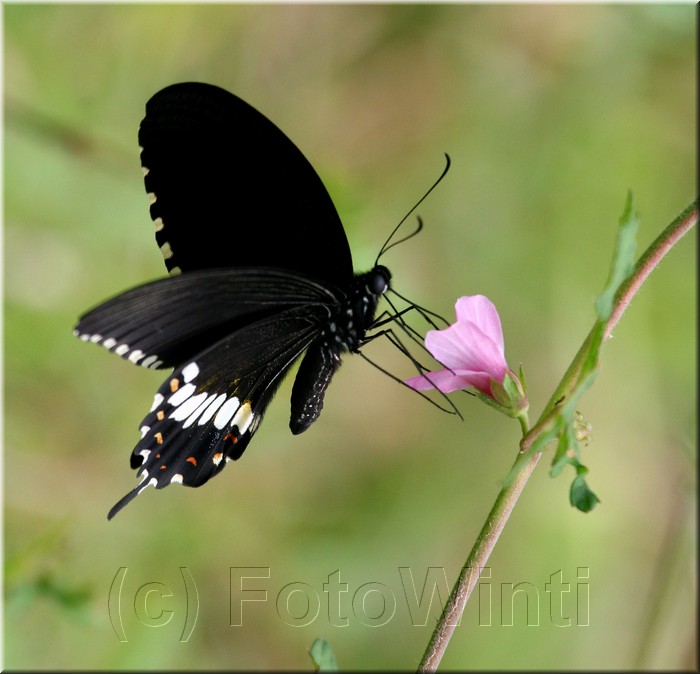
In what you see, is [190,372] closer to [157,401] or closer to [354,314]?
[157,401]

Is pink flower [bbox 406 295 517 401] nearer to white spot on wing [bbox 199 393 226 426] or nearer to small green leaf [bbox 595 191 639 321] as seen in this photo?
small green leaf [bbox 595 191 639 321]

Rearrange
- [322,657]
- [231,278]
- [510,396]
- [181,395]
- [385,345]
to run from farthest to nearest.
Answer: [385,345] < [181,395] < [231,278] < [510,396] < [322,657]

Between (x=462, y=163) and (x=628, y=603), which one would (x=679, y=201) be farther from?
(x=628, y=603)

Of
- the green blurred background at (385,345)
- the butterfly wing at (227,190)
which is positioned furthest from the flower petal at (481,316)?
the green blurred background at (385,345)

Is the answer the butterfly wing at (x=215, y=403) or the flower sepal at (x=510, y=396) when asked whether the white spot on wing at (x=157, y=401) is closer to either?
the butterfly wing at (x=215, y=403)

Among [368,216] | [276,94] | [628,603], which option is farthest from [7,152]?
[628,603]

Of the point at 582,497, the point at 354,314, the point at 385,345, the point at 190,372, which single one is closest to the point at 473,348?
the point at 582,497

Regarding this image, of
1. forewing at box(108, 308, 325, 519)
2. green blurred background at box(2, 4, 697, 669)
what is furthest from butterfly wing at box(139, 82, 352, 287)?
green blurred background at box(2, 4, 697, 669)
